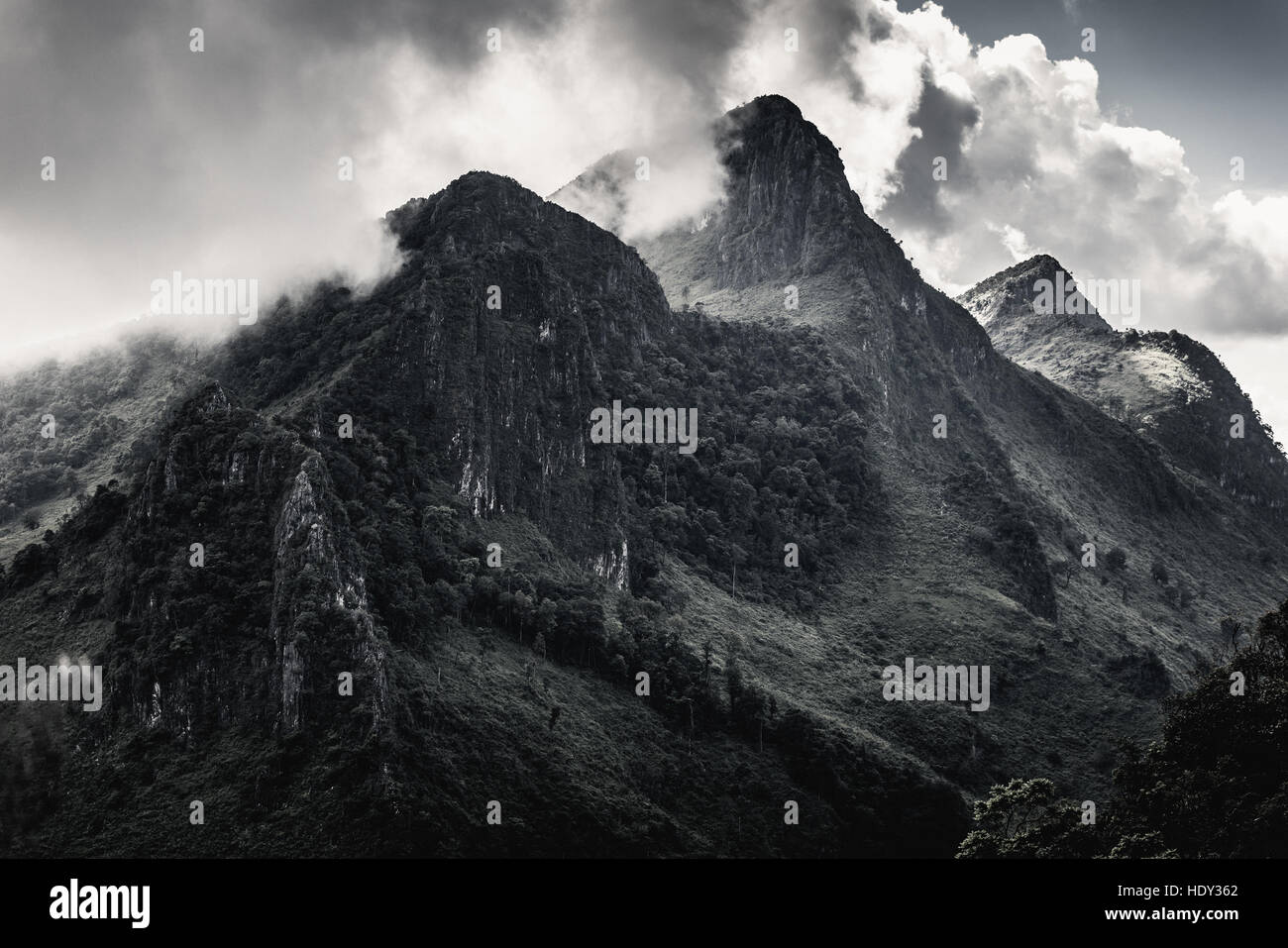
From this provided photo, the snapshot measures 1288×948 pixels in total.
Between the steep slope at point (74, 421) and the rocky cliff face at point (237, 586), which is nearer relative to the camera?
the rocky cliff face at point (237, 586)

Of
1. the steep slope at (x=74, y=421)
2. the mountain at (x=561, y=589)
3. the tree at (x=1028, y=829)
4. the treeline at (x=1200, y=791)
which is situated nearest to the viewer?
the treeline at (x=1200, y=791)

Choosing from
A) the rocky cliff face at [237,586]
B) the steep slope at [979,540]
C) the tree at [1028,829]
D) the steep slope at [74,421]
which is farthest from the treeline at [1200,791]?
the steep slope at [74,421]

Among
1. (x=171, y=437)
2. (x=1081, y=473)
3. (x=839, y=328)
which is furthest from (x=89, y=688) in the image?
(x=1081, y=473)

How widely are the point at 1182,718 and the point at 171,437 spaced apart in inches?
3137

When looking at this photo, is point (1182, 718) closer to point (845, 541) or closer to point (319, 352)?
point (845, 541)

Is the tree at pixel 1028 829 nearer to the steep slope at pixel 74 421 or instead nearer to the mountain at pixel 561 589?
the mountain at pixel 561 589

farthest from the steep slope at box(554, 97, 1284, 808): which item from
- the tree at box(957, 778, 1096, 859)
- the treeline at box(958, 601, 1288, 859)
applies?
the treeline at box(958, 601, 1288, 859)

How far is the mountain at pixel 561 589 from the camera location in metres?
73.8

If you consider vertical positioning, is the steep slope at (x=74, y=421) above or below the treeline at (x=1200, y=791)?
above


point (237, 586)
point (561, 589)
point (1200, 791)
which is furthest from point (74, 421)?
point (1200, 791)

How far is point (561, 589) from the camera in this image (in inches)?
3974

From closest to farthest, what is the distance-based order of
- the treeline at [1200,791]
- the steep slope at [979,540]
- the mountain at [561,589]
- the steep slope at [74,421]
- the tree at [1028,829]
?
1. the treeline at [1200,791]
2. the tree at [1028,829]
3. the mountain at [561,589]
4. the steep slope at [74,421]
5. the steep slope at [979,540]

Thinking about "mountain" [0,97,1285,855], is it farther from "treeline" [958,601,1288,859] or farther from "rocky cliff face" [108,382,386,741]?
"treeline" [958,601,1288,859]

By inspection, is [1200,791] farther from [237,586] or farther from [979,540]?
[979,540]
